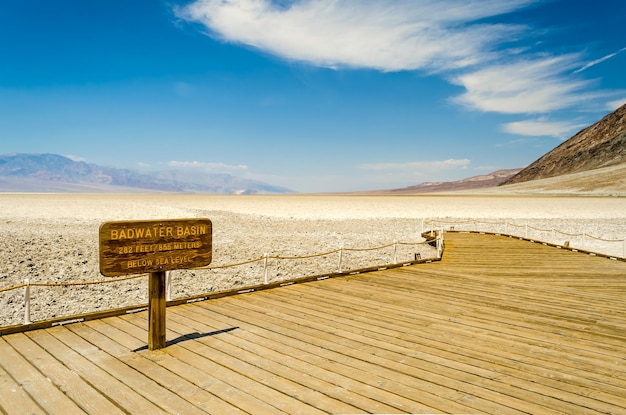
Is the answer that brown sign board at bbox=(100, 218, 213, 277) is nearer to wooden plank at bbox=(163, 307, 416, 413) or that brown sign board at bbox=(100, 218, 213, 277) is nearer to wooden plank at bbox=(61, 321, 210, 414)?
wooden plank at bbox=(61, 321, 210, 414)

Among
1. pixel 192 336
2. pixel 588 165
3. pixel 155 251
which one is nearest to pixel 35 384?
pixel 155 251

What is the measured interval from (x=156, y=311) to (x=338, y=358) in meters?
2.80

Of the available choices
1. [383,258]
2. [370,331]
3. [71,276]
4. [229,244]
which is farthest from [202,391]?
[229,244]

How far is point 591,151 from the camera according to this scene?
169375mm

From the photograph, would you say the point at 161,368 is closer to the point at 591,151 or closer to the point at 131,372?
the point at 131,372

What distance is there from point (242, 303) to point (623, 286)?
10.4 meters

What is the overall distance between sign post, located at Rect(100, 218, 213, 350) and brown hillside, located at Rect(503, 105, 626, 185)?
177238mm

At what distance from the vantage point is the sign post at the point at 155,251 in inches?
245

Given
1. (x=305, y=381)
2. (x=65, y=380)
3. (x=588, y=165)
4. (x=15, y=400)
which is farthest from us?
(x=588, y=165)

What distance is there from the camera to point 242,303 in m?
9.32

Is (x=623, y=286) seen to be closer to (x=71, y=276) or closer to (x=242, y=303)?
(x=242, y=303)

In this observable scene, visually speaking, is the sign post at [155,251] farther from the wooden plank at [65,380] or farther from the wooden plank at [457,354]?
the wooden plank at [457,354]

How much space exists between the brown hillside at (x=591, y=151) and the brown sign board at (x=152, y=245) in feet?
581

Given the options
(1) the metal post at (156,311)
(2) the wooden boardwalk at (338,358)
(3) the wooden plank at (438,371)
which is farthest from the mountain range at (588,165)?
(1) the metal post at (156,311)
